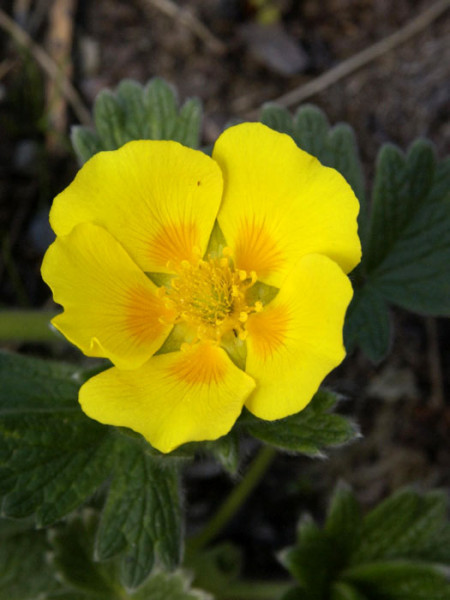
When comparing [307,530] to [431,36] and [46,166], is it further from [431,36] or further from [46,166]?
[431,36]

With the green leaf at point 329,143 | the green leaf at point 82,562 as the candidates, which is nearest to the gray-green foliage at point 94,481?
the green leaf at point 82,562

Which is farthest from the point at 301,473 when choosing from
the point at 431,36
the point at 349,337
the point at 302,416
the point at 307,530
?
the point at 431,36

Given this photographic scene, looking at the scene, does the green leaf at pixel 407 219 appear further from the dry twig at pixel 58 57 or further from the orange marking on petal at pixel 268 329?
the dry twig at pixel 58 57

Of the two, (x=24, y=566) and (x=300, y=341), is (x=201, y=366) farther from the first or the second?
(x=24, y=566)

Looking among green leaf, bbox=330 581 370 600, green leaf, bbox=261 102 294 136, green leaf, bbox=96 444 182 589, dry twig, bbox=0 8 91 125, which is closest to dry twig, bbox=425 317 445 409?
green leaf, bbox=330 581 370 600

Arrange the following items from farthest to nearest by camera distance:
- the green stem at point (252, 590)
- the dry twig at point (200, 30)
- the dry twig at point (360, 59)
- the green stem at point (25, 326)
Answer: the dry twig at point (200, 30) → the dry twig at point (360, 59) → the green stem at point (252, 590) → the green stem at point (25, 326)

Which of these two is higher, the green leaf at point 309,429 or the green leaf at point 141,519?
the green leaf at point 309,429

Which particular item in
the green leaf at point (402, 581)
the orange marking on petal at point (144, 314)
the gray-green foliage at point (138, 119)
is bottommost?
the green leaf at point (402, 581)
